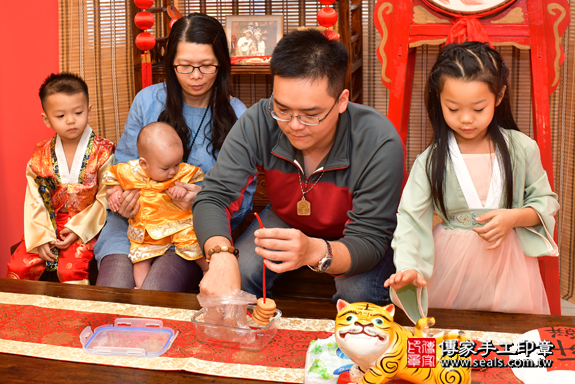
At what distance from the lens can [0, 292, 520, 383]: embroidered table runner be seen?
1197mm

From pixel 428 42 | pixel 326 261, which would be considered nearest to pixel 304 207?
pixel 326 261

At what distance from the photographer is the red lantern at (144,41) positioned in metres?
2.58

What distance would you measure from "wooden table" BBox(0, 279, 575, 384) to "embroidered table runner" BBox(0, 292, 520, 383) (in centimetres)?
2

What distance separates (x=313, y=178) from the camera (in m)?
1.86

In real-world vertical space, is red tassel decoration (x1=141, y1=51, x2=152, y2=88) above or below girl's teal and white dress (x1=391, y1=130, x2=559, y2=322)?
above

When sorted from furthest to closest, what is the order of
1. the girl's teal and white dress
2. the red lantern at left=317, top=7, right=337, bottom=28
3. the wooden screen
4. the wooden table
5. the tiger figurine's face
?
the wooden screen < the red lantern at left=317, top=7, right=337, bottom=28 < the girl's teal and white dress < the wooden table < the tiger figurine's face

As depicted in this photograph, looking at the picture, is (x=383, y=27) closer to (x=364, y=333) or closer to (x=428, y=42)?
(x=428, y=42)

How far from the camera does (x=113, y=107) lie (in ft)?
10.6

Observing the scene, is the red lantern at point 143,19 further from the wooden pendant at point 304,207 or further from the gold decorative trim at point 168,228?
the wooden pendant at point 304,207

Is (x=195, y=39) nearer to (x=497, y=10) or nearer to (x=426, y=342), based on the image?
(x=497, y=10)

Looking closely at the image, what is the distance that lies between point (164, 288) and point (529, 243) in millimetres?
1248

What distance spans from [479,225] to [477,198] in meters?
0.09

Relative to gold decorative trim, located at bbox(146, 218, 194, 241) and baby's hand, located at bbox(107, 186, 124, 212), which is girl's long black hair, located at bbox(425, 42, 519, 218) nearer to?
gold decorative trim, located at bbox(146, 218, 194, 241)

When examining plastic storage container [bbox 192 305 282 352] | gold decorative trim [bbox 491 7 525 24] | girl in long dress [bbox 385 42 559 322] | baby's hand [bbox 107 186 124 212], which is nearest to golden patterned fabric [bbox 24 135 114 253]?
baby's hand [bbox 107 186 124 212]
